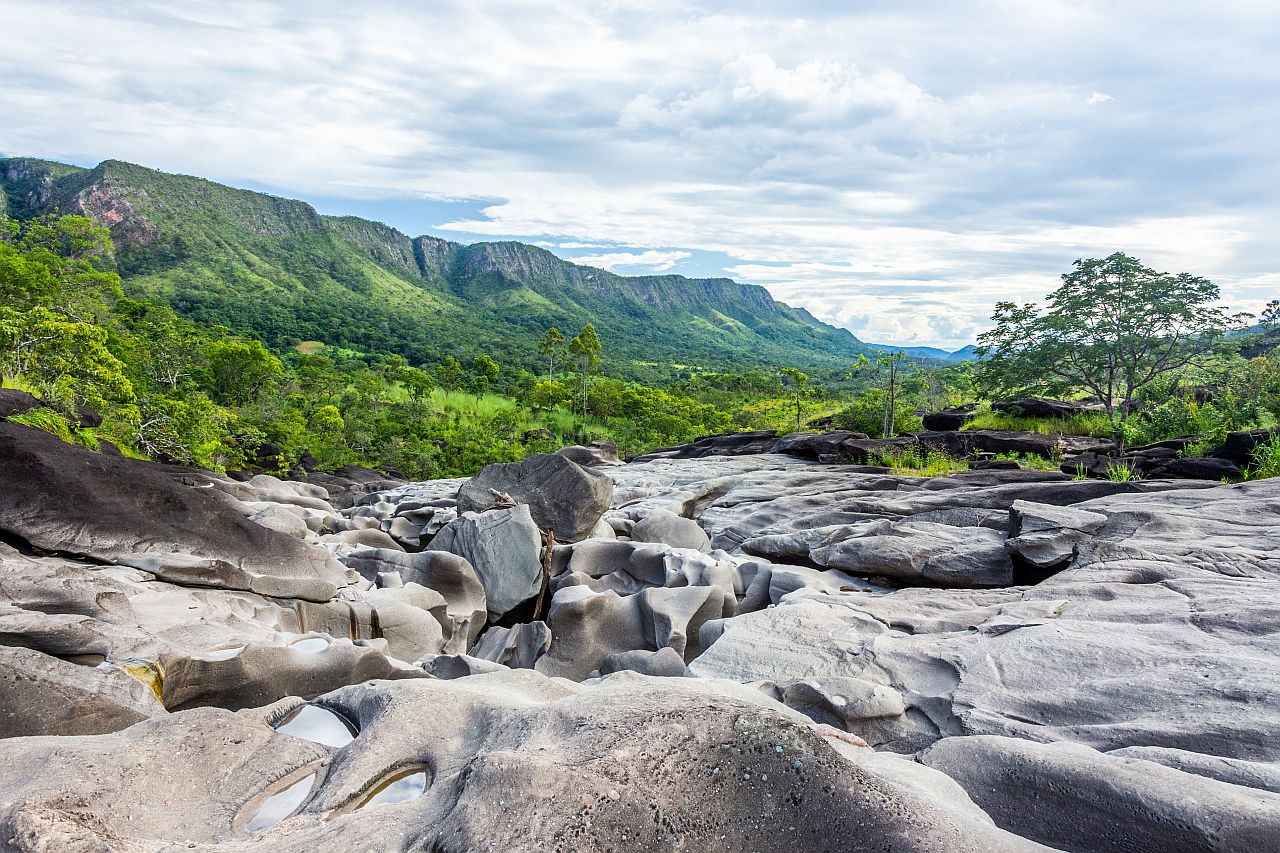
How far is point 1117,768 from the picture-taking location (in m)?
3.12

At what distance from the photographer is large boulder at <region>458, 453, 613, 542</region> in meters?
12.1

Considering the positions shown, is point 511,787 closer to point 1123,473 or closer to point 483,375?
point 1123,473

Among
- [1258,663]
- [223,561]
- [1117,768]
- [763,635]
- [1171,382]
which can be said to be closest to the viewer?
[1117,768]

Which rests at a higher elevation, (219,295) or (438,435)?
(219,295)

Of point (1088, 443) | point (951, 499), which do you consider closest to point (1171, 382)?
point (1088, 443)

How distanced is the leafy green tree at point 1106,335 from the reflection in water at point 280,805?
27946 millimetres

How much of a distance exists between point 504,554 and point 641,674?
5292mm

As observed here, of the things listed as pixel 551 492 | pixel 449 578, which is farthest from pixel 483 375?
pixel 449 578

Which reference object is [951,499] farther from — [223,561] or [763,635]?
[223,561]

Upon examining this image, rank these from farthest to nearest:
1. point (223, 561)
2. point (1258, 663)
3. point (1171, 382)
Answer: point (1171, 382) < point (223, 561) < point (1258, 663)

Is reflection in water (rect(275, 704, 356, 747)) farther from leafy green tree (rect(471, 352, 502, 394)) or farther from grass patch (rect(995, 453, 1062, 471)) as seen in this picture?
leafy green tree (rect(471, 352, 502, 394))

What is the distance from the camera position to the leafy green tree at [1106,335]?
80.7 feet

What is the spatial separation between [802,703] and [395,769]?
10.9 ft

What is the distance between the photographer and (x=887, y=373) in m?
26.6
